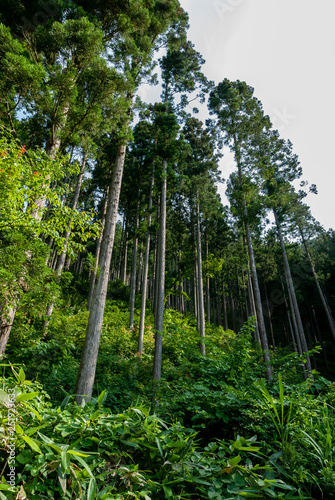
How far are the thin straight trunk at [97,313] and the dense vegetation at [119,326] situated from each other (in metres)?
0.03

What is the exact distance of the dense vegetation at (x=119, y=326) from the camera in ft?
5.03

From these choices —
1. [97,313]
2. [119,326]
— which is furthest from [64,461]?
[119,326]

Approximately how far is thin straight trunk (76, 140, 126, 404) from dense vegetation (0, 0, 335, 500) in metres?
0.03

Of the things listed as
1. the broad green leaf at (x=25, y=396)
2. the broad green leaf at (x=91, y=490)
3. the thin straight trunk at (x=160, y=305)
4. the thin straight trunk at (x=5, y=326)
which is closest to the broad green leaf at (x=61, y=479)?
the broad green leaf at (x=91, y=490)

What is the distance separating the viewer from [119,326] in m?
13.8

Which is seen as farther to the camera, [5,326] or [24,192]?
[5,326]

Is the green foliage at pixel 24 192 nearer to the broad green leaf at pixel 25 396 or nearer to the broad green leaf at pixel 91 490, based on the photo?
the broad green leaf at pixel 25 396

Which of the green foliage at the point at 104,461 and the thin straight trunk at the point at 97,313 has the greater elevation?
the thin straight trunk at the point at 97,313

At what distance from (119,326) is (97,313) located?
8879 millimetres

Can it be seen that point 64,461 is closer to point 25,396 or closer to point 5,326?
point 25,396

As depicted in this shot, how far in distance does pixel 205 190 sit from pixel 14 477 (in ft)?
57.1

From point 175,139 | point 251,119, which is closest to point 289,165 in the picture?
point 251,119

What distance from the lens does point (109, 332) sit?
40.4 feet

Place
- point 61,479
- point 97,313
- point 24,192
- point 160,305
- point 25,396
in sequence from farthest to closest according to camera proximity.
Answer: point 160,305 → point 97,313 → point 24,192 → point 25,396 → point 61,479
